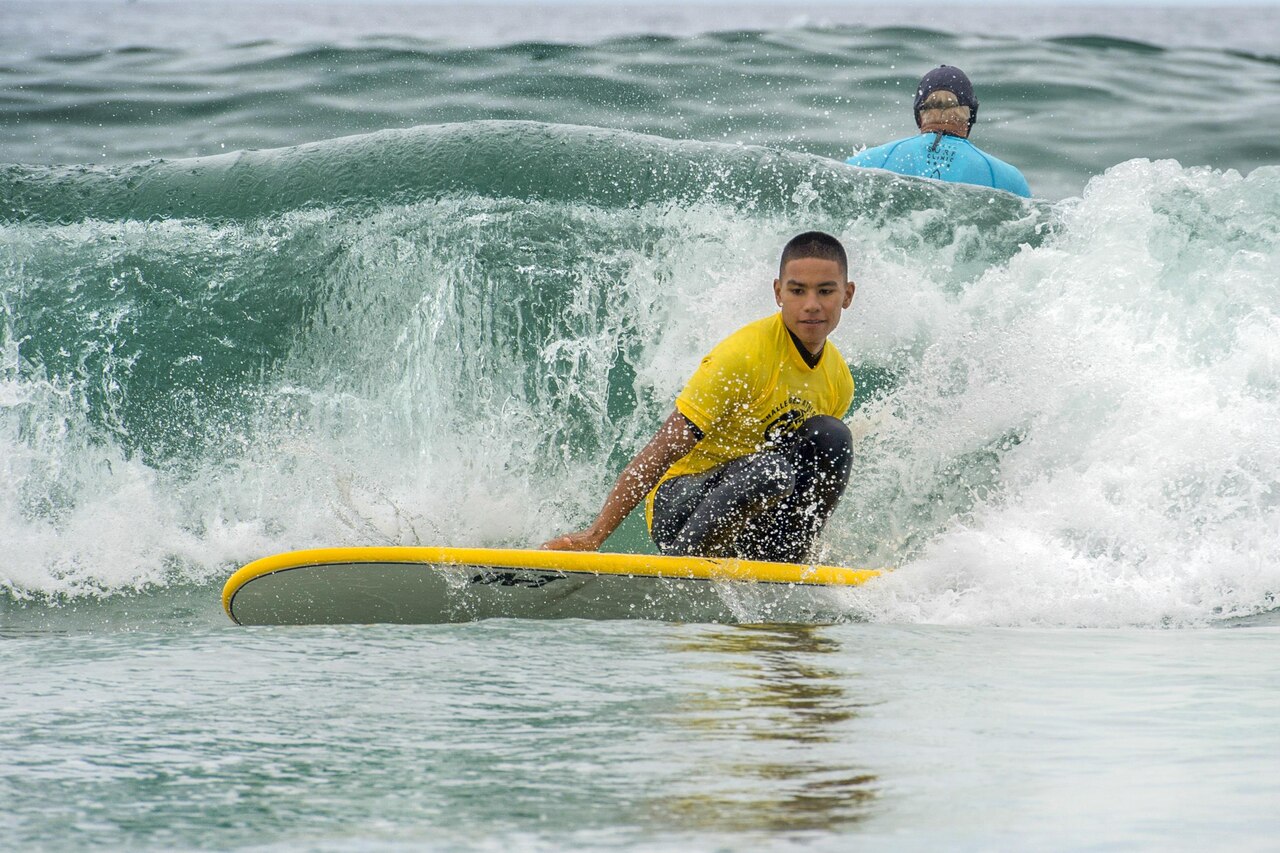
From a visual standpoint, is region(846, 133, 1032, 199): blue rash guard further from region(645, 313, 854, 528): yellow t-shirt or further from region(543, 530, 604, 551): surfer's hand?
region(543, 530, 604, 551): surfer's hand

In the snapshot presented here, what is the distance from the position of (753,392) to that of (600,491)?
1896mm

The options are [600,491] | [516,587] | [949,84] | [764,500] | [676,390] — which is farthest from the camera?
[949,84]

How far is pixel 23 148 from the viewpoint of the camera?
1216 cm

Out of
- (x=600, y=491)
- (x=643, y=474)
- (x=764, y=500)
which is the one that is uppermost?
(x=643, y=474)

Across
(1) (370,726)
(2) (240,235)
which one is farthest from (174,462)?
(1) (370,726)

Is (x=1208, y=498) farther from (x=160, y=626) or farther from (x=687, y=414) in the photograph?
(x=160, y=626)

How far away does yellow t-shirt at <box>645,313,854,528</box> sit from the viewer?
4.41 meters

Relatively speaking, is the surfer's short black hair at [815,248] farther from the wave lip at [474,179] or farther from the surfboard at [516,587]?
the wave lip at [474,179]

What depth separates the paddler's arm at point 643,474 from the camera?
→ 4.40m

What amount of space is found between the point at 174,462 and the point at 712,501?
9.89 ft

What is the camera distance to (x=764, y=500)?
4500 mm

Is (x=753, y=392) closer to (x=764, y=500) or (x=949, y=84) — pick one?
(x=764, y=500)

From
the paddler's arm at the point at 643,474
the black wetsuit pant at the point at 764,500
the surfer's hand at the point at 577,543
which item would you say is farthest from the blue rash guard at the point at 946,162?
the surfer's hand at the point at 577,543

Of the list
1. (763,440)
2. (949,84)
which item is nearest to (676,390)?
(763,440)
